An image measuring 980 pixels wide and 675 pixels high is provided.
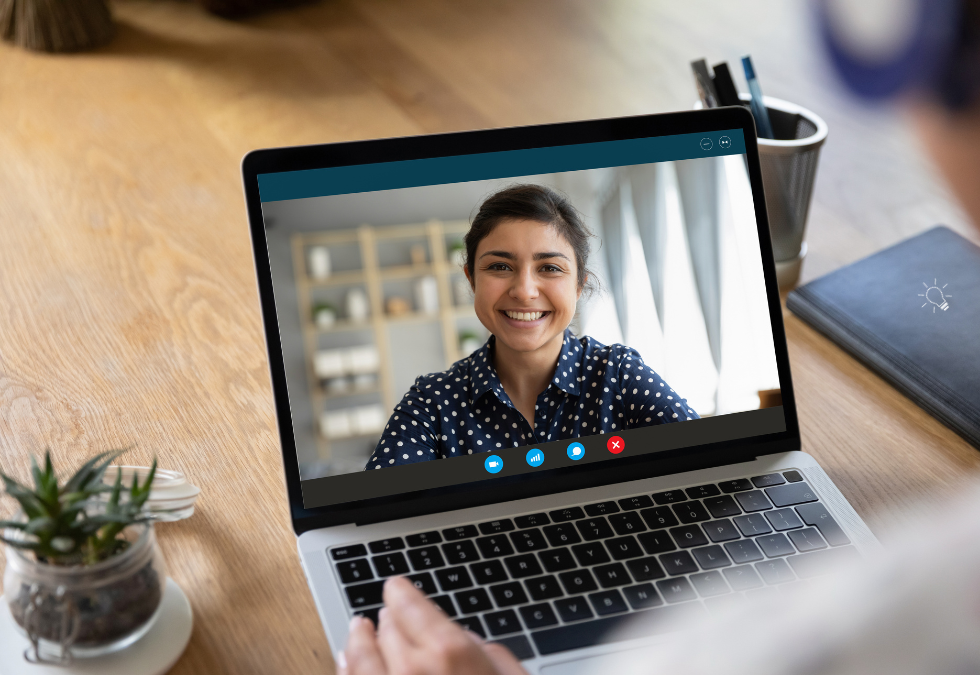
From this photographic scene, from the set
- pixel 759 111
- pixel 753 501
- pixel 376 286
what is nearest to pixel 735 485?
pixel 753 501

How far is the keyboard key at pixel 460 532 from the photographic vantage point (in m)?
0.64

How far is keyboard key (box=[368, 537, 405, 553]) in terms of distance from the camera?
0.63 m

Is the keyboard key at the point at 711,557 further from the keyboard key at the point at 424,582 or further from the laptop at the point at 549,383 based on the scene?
the keyboard key at the point at 424,582

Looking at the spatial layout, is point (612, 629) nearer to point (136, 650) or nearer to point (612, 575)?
point (612, 575)

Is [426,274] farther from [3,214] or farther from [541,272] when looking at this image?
[3,214]

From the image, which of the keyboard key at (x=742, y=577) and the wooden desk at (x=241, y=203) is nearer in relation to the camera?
the keyboard key at (x=742, y=577)

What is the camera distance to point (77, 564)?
1.71 feet

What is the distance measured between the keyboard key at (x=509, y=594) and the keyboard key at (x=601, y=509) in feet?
0.30

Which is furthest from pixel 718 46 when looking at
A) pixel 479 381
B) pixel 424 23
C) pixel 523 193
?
pixel 479 381

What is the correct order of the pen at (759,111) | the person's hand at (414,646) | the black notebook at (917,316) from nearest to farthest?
the person's hand at (414,646)
the black notebook at (917,316)
the pen at (759,111)

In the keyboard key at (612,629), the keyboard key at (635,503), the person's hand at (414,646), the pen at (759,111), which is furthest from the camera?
the pen at (759,111)

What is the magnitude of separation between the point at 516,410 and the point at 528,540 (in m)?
0.11

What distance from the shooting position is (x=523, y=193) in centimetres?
73

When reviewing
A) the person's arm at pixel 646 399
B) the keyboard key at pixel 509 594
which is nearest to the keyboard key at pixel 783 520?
the person's arm at pixel 646 399
